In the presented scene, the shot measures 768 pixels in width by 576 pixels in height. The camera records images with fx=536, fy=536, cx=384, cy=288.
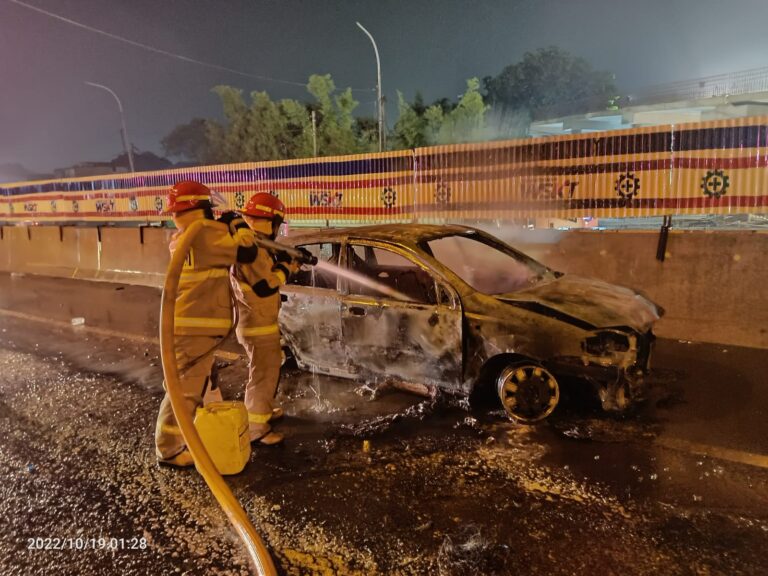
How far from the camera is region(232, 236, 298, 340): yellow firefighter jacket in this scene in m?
3.75

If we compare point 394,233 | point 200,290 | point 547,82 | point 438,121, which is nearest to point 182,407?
point 200,290

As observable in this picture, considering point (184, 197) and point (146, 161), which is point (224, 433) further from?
point (146, 161)

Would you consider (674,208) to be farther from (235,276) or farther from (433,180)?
(235,276)

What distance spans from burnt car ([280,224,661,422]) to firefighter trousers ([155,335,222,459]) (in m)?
1.45

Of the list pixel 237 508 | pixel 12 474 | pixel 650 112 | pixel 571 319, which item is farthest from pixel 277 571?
pixel 650 112

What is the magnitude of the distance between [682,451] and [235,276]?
3.42 meters

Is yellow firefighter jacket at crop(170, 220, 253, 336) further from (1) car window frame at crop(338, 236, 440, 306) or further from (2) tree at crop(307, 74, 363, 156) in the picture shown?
(2) tree at crop(307, 74, 363, 156)

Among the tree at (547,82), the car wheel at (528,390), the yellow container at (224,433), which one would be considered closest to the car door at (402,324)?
the car wheel at (528,390)

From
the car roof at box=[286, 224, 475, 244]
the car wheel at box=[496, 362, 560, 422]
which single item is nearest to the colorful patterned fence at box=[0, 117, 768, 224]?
the car roof at box=[286, 224, 475, 244]

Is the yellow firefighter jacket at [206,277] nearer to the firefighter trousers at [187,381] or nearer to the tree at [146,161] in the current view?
the firefighter trousers at [187,381]

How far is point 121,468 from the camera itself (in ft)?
12.3

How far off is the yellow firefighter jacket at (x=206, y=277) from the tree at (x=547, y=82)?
4454 centimetres

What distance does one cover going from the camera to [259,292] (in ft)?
12.4

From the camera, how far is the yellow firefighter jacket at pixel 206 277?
3.43 metres
